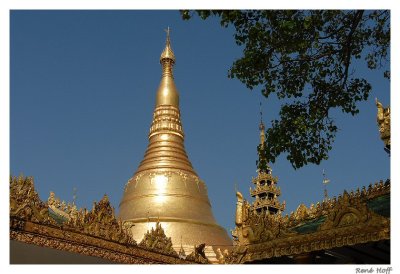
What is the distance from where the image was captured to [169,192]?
108 ft

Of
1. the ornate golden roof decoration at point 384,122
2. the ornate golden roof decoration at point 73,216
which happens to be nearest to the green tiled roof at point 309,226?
the ornate golden roof decoration at point 384,122

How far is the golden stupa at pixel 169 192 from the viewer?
100 ft

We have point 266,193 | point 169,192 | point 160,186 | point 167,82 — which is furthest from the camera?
point 266,193

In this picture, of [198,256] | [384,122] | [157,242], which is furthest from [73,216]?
[384,122]

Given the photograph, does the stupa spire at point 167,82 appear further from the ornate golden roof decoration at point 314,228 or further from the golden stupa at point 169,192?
the ornate golden roof decoration at point 314,228

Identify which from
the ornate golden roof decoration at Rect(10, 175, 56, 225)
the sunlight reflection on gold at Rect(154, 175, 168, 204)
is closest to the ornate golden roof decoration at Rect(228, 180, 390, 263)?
the ornate golden roof decoration at Rect(10, 175, 56, 225)

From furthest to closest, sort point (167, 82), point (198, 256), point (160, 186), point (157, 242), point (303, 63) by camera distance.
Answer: point (167, 82)
point (160, 186)
point (198, 256)
point (157, 242)
point (303, 63)

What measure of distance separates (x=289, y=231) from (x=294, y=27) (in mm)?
4843

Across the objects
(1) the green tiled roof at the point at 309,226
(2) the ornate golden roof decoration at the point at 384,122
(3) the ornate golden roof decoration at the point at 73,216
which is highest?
(2) the ornate golden roof decoration at the point at 384,122

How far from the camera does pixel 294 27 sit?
982 centimetres

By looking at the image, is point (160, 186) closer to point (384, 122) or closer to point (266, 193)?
point (266, 193)

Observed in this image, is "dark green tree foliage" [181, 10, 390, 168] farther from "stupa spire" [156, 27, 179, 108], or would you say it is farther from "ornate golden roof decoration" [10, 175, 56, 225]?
"stupa spire" [156, 27, 179, 108]

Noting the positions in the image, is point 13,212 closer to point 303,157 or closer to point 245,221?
point 245,221

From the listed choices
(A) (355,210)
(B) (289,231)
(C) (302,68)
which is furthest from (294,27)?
(B) (289,231)
